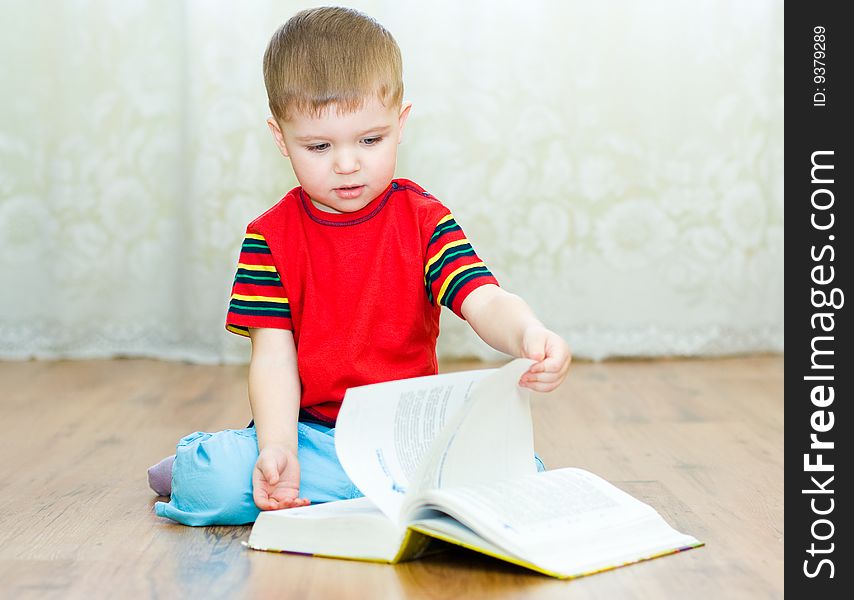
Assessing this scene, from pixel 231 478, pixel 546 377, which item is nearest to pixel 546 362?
pixel 546 377

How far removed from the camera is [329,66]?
1074 millimetres

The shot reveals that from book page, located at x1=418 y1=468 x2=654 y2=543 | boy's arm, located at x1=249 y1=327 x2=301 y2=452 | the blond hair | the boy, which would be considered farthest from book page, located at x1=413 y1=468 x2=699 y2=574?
the blond hair

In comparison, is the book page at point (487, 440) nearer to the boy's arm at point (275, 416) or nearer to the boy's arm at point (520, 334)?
the boy's arm at point (520, 334)

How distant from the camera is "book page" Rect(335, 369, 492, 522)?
93cm

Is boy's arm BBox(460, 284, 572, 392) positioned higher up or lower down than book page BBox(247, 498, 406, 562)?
higher up

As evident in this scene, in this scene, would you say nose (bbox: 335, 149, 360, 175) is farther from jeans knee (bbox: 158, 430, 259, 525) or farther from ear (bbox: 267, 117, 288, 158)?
jeans knee (bbox: 158, 430, 259, 525)

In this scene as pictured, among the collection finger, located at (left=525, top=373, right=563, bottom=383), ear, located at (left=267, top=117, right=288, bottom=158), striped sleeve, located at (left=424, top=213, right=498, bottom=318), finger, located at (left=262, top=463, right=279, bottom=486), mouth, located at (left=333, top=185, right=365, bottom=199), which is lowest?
finger, located at (left=262, top=463, right=279, bottom=486)

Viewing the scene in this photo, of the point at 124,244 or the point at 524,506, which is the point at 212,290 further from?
the point at 524,506

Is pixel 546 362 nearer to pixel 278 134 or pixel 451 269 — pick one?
pixel 451 269

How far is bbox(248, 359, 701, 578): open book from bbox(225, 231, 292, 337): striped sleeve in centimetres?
24

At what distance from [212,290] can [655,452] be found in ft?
3.69
